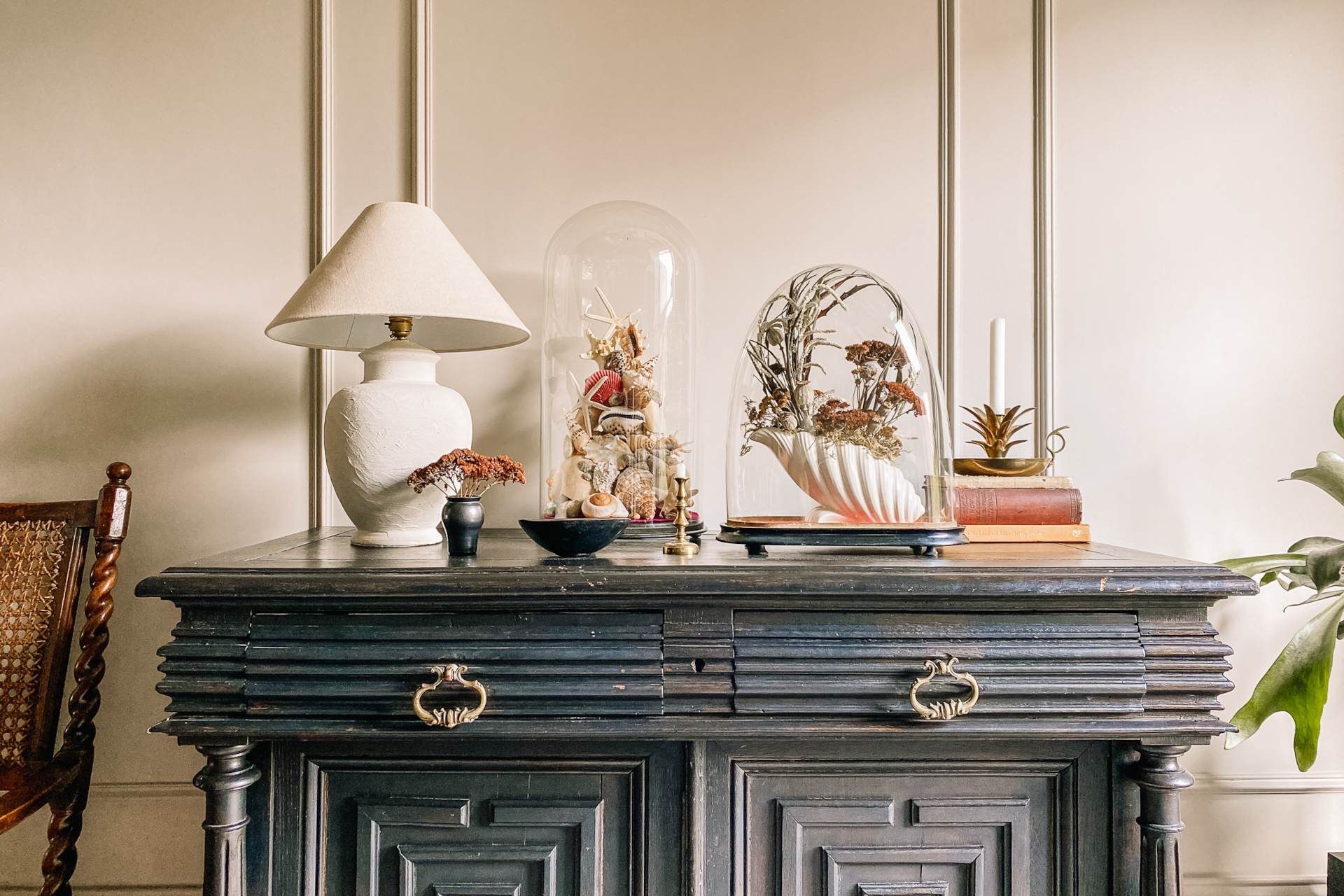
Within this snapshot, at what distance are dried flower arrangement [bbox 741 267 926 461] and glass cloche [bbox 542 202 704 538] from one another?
0.74 ft

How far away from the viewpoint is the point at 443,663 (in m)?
1.08

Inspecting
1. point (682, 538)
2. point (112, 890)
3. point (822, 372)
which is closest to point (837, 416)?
Result: point (822, 372)

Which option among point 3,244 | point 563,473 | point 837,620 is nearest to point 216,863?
point 563,473

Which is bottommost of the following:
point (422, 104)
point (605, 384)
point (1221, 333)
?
point (605, 384)

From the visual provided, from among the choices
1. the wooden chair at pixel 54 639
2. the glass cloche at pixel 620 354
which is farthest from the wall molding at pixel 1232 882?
the wooden chair at pixel 54 639

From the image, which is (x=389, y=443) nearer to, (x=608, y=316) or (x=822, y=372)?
(x=608, y=316)

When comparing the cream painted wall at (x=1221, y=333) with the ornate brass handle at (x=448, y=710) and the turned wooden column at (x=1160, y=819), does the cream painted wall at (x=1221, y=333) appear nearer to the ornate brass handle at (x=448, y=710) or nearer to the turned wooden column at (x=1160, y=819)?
the turned wooden column at (x=1160, y=819)

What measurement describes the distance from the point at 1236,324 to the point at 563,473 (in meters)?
1.62

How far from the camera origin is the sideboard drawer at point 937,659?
109 cm

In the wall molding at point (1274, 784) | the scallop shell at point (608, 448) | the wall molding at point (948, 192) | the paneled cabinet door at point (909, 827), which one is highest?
the wall molding at point (948, 192)

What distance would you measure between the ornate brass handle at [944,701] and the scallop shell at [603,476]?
666 mm

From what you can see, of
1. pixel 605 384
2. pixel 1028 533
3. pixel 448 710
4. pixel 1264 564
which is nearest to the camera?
pixel 448 710

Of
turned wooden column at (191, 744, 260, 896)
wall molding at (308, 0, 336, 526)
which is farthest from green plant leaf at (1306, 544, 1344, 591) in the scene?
wall molding at (308, 0, 336, 526)

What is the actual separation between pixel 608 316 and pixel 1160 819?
1.32m
